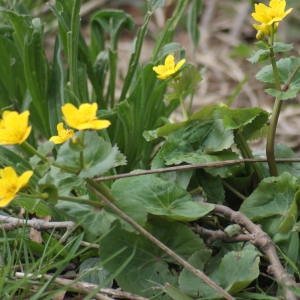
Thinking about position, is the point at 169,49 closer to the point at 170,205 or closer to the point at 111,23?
the point at 111,23

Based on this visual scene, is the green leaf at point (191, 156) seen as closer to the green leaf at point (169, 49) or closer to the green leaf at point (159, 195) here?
the green leaf at point (159, 195)

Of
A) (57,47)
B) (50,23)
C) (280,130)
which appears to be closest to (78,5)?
(57,47)

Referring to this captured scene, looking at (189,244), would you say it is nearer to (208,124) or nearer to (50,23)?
(208,124)

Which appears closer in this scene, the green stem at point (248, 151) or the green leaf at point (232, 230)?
the green leaf at point (232, 230)

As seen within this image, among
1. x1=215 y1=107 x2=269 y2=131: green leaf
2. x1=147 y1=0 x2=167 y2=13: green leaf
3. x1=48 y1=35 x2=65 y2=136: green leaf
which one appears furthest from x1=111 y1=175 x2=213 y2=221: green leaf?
x1=147 y1=0 x2=167 y2=13: green leaf

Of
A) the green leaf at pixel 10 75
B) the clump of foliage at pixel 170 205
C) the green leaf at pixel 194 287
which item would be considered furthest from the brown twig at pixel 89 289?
the green leaf at pixel 10 75

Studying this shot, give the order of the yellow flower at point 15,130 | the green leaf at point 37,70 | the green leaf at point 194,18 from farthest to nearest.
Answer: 1. the green leaf at point 194,18
2. the green leaf at point 37,70
3. the yellow flower at point 15,130
